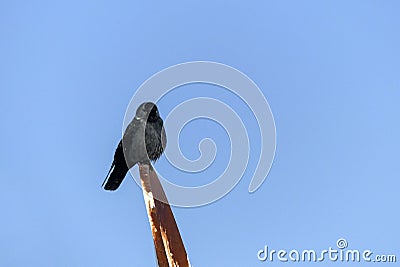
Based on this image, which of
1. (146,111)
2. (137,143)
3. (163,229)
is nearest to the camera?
(163,229)

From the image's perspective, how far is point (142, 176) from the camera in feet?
8.37

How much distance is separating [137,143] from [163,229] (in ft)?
2.25

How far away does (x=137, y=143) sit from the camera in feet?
9.39

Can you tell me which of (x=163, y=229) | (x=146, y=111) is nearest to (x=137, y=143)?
(x=146, y=111)

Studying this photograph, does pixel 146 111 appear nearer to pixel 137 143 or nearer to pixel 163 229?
pixel 137 143

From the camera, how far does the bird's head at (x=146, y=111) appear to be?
2709 millimetres

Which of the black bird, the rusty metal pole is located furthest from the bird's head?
the rusty metal pole

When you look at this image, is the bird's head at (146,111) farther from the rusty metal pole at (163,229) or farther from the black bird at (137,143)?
the rusty metal pole at (163,229)

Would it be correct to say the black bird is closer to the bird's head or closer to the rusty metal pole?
the bird's head

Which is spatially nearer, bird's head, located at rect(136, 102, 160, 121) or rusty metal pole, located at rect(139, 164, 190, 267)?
rusty metal pole, located at rect(139, 164, 190, 267)

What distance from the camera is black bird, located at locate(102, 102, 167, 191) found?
2.72 meters

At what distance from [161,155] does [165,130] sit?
0.18 metres

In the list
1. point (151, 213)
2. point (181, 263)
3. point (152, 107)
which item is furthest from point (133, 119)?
point (181, 263)

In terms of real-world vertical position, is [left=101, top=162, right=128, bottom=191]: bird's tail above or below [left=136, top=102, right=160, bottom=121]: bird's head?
below
